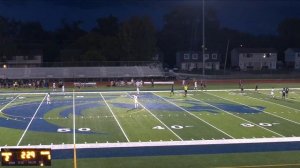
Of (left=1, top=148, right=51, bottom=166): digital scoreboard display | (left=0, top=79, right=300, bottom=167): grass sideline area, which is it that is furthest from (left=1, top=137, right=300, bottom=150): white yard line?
(left=1, top=148, right=51, bottom=166): digital scoreboard display

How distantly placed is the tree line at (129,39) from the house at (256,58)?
696 centimetres

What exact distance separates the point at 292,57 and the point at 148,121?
77.6 metres

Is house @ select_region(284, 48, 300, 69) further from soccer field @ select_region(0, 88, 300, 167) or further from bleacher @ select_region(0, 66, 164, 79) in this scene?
soccer field @ select_region(0, 88, 300, 167)

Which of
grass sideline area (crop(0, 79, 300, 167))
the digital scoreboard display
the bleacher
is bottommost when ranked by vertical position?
grass sideline area (crop(0, 79, 300, 167))

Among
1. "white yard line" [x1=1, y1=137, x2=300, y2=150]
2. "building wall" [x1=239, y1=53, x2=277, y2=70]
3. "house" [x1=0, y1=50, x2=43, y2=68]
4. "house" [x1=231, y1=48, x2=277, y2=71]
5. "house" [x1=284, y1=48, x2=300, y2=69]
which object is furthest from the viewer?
"house" [x1=284, y1=48, x2=300, y2=69]

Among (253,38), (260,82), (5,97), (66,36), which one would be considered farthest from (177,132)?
(253,38)

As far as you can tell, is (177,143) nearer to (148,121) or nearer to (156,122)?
(156,122)

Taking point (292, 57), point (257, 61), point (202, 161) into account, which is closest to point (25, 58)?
point (257, 61)

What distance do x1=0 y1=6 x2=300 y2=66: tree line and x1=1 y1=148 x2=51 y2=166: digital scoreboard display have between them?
62.0 metres

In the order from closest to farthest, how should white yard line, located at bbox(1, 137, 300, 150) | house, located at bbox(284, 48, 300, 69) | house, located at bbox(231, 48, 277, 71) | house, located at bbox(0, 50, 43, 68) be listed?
white yard line, located at bbox(1, 137, 300, 150) < house, located at bbox(0, 50, 43, 68) < house, located at bbox(231, 48, 277, 71) < house, located at bbox(284, 48, 300, 69)

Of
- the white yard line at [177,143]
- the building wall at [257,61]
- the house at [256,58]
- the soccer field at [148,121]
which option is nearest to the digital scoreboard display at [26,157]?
the soccer field at [148,121]

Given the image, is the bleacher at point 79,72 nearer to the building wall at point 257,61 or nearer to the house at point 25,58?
the house at point 25,58

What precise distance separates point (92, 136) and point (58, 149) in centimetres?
306

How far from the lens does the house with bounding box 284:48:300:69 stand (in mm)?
95625
